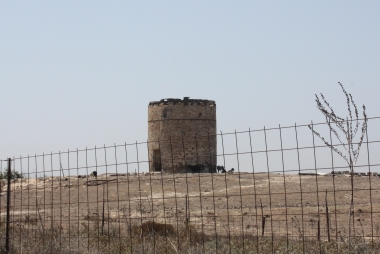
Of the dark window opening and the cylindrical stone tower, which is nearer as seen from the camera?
the cylindrical stone tower

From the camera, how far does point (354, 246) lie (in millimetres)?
8250

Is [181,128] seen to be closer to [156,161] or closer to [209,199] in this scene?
[156,161]

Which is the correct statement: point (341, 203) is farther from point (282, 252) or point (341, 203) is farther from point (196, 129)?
point (196, 129)

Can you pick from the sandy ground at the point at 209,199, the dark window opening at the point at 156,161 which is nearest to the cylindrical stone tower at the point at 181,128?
the dark window opening at the point at 156,161

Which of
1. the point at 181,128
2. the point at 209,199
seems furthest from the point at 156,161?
the point at 209,199

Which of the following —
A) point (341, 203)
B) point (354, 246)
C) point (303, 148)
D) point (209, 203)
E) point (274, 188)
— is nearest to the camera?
point (303, 148)

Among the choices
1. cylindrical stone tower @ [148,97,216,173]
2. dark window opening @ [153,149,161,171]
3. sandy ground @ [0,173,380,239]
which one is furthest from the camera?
dark window opening @ [153,149,161,171]

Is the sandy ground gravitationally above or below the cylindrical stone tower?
below

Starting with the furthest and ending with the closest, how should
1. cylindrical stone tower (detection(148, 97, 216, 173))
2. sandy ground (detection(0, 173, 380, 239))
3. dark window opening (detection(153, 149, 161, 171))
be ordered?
dark window opening (detection(153, 149, 161, 171)) → cylindrical stone tower (detection(148, 97, 216, 173)) → sandy ground (detection(0, 173, 380, 239))

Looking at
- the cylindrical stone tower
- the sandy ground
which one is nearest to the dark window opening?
the cylindrical stone tower

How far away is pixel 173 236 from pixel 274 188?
43.2ft

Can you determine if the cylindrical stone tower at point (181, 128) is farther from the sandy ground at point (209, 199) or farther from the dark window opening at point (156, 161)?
the sandy ground at point (209, 199)

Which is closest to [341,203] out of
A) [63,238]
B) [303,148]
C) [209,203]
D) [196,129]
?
[209,203]

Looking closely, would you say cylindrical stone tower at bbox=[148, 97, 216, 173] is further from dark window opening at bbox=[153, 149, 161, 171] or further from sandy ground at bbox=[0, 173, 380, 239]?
sandy ground at bbox=[0, 173, 380, 239]
